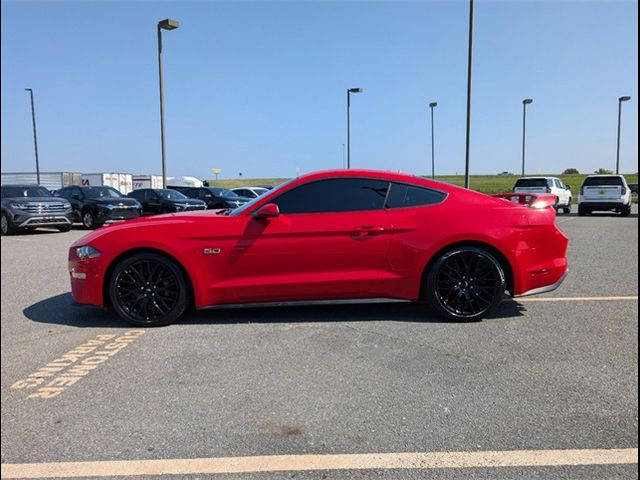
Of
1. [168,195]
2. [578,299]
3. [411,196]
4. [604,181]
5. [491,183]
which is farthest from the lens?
[491,183]

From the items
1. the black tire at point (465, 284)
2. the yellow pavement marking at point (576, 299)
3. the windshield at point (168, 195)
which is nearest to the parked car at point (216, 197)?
the windshield at point (168, 195)

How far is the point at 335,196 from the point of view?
4.89 metres

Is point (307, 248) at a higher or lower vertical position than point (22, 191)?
lower

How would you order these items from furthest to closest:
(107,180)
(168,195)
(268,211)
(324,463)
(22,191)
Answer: (107,180) < (168,195) < (22,191) < (268,211) < (324,463)

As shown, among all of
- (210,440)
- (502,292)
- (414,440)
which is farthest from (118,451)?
(502,292)

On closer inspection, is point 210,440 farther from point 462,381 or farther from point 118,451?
point 462,381

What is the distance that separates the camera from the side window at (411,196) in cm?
492

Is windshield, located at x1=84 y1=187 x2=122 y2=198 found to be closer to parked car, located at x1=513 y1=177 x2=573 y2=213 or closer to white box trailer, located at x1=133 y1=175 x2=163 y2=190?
parked car, located at x1=513 y1=177 x2=573 y2=213

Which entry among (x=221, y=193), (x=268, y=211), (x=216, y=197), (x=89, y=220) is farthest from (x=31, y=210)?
(x=268, y=211)

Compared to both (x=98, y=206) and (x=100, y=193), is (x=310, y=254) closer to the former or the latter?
(x=98, y=206)

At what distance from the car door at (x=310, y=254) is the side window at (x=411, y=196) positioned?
0.81 feet

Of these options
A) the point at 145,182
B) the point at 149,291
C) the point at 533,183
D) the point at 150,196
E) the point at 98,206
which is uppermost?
the point at 145,182

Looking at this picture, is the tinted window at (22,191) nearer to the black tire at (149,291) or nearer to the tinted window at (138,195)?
the tinted window at (138,195)

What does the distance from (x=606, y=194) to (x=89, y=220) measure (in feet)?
65.9
